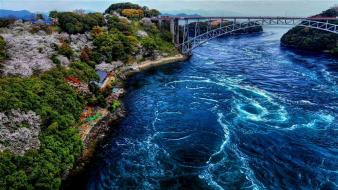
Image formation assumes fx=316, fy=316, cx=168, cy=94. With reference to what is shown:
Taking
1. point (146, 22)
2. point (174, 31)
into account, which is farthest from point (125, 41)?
point (174, 31)

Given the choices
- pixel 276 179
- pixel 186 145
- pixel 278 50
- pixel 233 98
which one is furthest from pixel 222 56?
pixel 276 179

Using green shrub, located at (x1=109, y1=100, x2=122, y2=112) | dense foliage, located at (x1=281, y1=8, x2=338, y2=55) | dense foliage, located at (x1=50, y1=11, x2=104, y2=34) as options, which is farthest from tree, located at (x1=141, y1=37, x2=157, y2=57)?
dense foliage, located at (x1=281, y1=8, x2=338, y2=55)

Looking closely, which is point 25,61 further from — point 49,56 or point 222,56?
point 222,56

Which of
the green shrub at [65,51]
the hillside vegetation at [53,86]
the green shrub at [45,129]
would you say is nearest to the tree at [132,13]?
the hillside vegetation at [53,86]

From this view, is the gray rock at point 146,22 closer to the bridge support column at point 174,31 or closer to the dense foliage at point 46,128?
the bridge support column at point 174,31

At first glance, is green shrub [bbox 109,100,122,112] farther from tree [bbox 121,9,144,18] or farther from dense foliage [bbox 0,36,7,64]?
tree [bbox 121,9,144,18]

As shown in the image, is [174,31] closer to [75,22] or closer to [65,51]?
[75,22]
